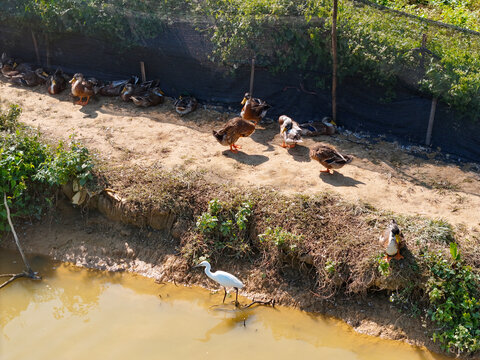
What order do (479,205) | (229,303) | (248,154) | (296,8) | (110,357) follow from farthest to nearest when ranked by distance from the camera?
(296,8)
(248,154)
(479,205)
(229,303)
(110,357)

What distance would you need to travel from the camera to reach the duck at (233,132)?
882cm

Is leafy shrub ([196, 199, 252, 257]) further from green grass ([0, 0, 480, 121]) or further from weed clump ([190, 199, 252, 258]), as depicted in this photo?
green grass ([0, 0, 480, 121])

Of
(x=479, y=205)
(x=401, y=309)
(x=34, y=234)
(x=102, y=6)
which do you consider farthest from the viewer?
(x=102, y=6)

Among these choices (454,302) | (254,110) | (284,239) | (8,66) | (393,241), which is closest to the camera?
(454,302)

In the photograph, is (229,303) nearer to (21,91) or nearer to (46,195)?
(46,195)

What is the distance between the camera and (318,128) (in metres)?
9.55

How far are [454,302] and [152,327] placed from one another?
394 centimetres

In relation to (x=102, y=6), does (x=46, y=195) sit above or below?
below

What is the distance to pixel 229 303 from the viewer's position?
23.0ft

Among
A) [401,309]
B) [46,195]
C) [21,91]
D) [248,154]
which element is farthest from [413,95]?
[21,91]

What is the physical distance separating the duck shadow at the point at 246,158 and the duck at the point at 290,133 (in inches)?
20.7

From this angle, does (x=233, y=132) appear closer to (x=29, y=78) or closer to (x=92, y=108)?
(x=92, y=108)

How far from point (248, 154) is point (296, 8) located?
134 inches

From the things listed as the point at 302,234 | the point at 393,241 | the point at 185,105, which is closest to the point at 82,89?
the point at 185,105
